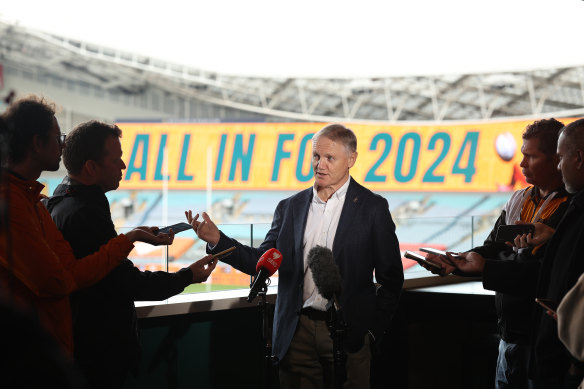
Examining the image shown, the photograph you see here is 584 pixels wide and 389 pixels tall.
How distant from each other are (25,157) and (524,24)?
20.6 metres

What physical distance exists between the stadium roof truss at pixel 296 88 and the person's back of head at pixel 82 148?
16926mm

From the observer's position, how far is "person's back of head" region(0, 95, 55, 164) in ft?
5.01

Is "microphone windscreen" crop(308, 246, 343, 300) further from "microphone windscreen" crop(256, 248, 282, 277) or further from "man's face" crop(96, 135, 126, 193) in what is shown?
"man's face" crop(96, 135, 126, 193)

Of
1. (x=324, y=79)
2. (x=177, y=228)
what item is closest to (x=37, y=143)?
(x=177, y=228)

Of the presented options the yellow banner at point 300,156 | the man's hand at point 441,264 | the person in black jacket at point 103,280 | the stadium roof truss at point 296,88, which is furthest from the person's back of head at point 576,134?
the stadium roof truss at point 296,88

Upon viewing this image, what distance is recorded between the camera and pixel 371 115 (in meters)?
20.2

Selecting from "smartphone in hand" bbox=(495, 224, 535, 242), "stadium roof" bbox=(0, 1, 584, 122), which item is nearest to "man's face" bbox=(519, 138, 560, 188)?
"smartphone in hand" bbox=(495, 224, 535, 242)

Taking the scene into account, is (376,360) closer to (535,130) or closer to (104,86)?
(535,130)

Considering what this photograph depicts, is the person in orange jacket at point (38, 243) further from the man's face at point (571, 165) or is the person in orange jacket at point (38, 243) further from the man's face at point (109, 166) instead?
the man's face at point (571, 165)

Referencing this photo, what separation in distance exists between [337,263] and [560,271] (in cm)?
73

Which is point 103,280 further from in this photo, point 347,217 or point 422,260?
point 422,260

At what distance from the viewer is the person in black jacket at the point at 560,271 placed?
158 cm

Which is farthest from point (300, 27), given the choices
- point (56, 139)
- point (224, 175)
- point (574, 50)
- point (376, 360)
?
point (56, 139)

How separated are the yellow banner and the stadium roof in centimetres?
217
